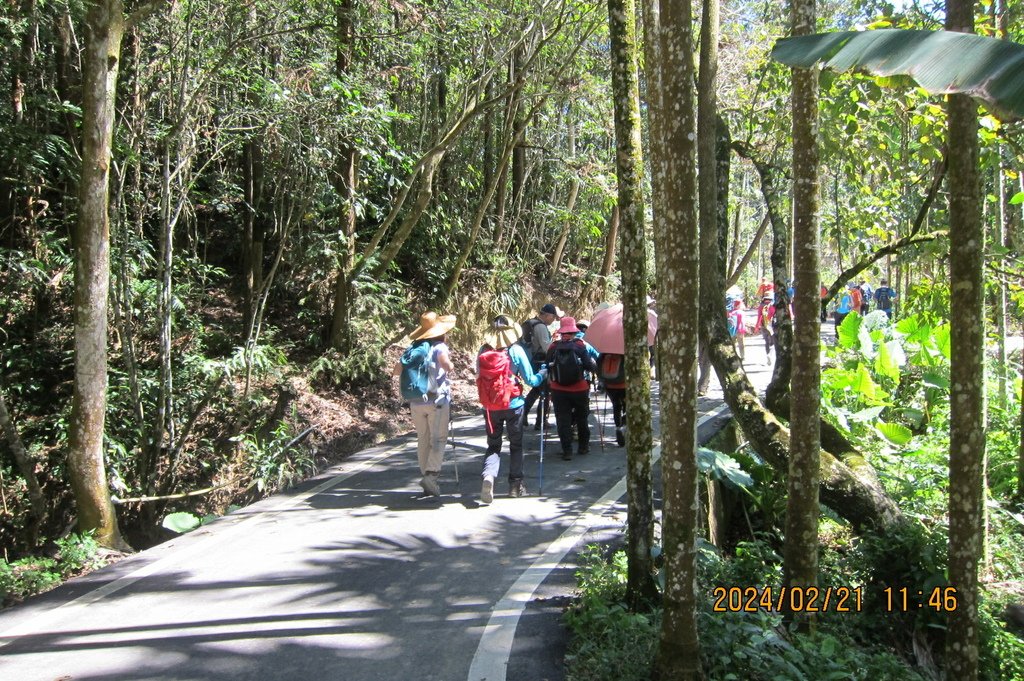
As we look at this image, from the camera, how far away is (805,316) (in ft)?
17.4

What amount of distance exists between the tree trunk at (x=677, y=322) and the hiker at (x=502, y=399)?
4110 mm

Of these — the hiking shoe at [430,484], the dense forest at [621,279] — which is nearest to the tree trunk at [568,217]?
the dense forest at [621,279]

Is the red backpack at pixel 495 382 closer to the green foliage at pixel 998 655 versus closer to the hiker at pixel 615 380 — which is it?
the hiker at pixel 615 380

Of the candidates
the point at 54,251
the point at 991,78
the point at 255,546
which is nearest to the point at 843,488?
the point at 991,78

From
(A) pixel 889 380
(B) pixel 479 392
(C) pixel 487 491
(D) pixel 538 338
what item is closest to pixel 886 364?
(A) pixel 889 380

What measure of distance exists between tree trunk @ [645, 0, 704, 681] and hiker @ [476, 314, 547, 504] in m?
4.11

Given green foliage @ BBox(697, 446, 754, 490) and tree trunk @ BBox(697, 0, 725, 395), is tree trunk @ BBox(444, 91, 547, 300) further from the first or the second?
green foliage @ BBox(697, 446, 754, 490)

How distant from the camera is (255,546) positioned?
723 cm

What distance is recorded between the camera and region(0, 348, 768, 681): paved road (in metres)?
5.02

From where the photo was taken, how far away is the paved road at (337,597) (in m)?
5.02

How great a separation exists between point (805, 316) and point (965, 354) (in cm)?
98

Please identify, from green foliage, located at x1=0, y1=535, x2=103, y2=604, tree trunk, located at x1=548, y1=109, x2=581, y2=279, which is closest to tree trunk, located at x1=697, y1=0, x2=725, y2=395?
green foliage, located at x1=0, y1=535, x2=103, y2=604

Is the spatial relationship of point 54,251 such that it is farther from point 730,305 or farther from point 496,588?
point 730,305

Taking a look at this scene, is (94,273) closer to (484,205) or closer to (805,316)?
(805,316)
